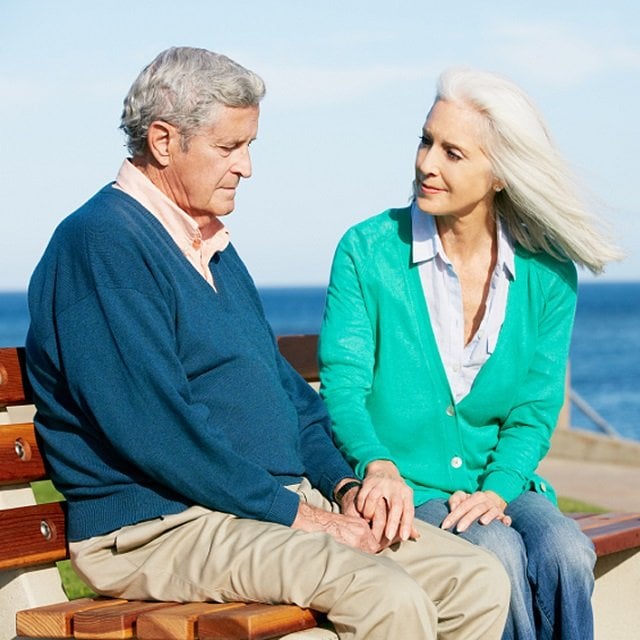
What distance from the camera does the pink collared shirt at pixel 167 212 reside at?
3.75m

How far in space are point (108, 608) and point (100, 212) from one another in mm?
1004

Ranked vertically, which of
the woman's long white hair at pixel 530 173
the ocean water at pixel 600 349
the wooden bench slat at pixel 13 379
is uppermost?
the woman's long white hair at pixel 530 173

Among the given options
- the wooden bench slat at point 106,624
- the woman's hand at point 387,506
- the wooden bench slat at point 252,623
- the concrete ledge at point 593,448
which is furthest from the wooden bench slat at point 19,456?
the concrete ledge at point 593,448

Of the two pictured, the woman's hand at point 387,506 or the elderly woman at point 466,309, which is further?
the elderly woman at point 466,309

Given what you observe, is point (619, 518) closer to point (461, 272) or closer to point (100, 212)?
point (461, 272)

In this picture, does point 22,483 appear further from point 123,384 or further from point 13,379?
point 123,384

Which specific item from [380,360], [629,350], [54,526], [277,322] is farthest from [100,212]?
[277,322]

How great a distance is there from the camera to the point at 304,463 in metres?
4.10

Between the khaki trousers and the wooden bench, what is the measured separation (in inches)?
1.9

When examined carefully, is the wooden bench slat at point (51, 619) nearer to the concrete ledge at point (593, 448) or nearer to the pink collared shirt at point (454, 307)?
the pink collared shirt at point (454, 307)

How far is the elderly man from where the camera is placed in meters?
3.38

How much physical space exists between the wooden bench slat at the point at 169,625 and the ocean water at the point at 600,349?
88.1 feet

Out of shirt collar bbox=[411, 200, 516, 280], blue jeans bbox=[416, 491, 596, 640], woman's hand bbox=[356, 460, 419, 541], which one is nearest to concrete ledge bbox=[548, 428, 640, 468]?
shirt collar bbox=[411, 200, 516, 280]

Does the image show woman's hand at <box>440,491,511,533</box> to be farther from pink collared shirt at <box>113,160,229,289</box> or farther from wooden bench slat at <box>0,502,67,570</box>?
wooden bench slat at <box>0,502,67,570</box>
